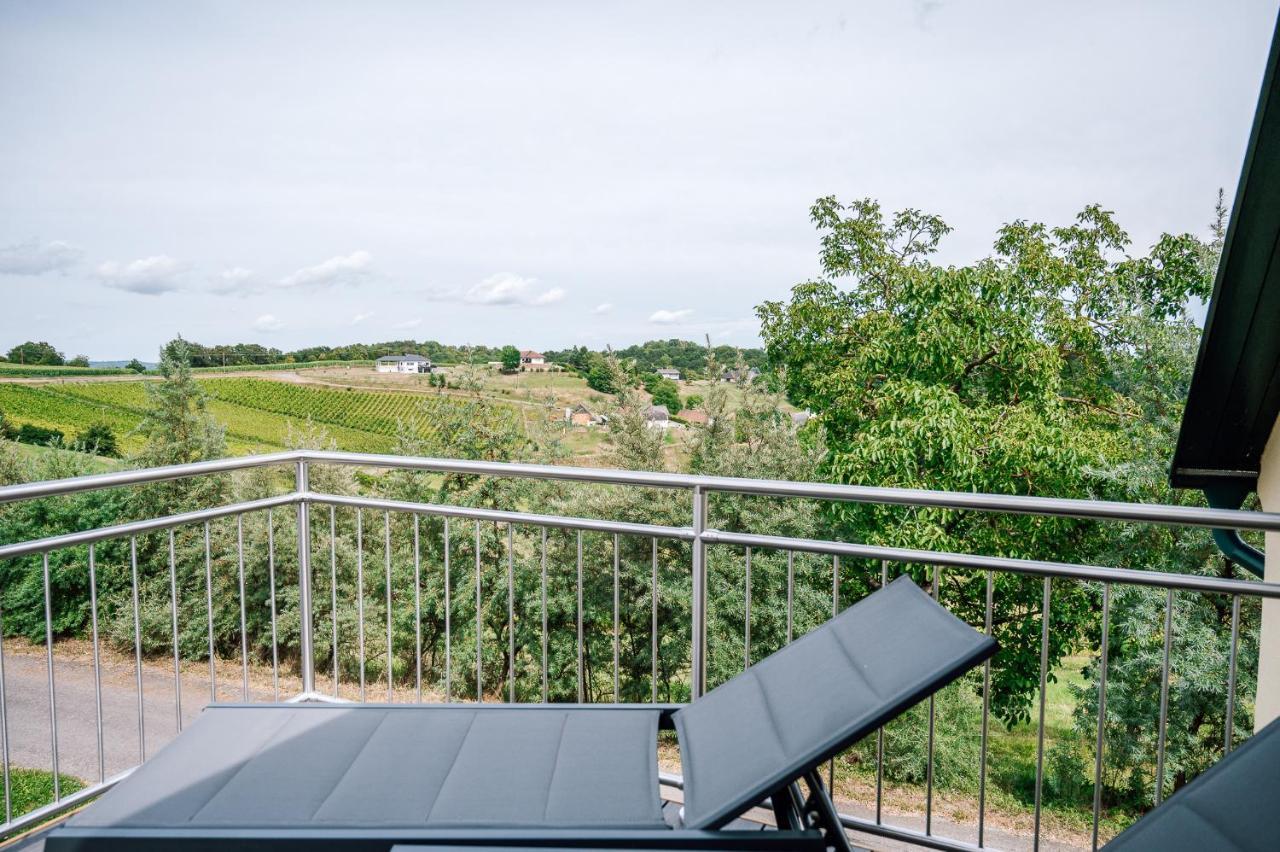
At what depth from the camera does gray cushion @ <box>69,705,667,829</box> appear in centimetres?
182

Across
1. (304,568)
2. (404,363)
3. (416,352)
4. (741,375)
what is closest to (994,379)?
(741,375)

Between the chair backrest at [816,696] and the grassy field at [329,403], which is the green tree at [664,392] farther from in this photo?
the chair backrest at [816,696]

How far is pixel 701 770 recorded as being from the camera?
78.0 inches

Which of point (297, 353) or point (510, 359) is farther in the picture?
point (297, 353)

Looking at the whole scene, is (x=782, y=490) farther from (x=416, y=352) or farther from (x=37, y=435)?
(x=37, y=435)

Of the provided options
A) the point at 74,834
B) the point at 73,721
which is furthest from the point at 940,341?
the point at 73,721

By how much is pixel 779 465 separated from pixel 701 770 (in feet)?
51.3

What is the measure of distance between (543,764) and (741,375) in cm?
1678

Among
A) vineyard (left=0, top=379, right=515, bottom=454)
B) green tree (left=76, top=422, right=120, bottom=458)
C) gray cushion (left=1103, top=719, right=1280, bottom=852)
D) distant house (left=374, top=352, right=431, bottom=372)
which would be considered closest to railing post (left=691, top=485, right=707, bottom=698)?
gray cushion (left=1103, top=719, right=1280, bottom=852)

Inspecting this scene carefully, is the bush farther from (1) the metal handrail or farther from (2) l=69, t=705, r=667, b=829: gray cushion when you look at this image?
(2) l=69, t=705, r=667, b=829: gray cushion

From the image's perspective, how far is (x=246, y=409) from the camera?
78.4 feet

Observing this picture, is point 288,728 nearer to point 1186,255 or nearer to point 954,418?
point 954,418

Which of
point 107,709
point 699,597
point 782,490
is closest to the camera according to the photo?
point 782,490

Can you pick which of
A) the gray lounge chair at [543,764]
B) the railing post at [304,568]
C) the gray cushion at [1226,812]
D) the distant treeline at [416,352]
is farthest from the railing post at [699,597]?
the distant treeline at [416,352]
